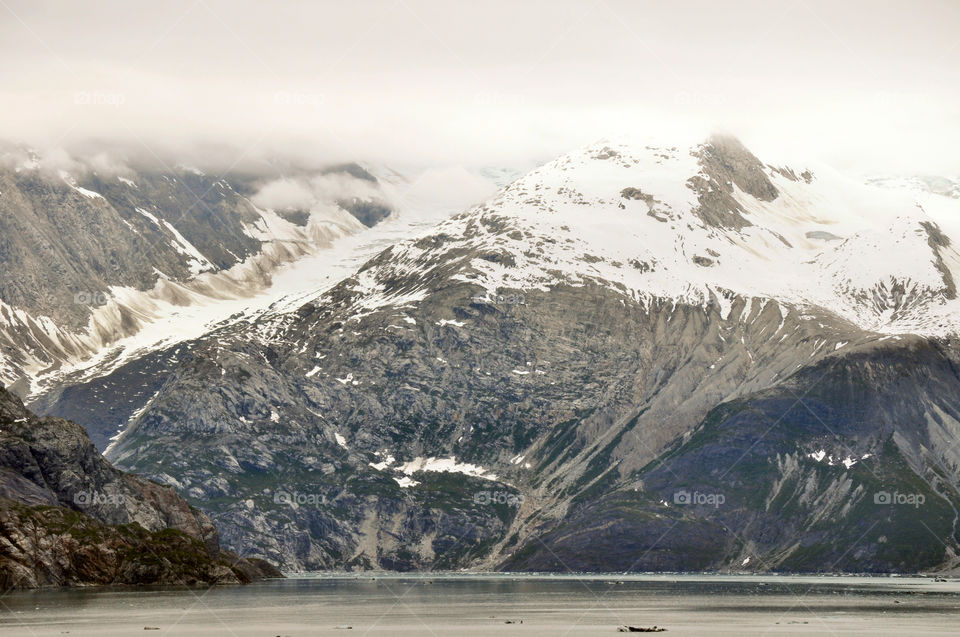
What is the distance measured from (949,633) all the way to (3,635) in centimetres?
13014

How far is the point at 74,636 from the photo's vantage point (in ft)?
656

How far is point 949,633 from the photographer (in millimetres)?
198750

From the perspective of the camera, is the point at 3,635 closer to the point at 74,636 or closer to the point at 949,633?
the point at 74,636

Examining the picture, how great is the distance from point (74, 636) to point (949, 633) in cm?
12159

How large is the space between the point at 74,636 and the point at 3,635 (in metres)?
9.53

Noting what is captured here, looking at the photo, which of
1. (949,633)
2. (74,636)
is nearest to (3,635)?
(74,636)

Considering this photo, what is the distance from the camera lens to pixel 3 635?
642ft
